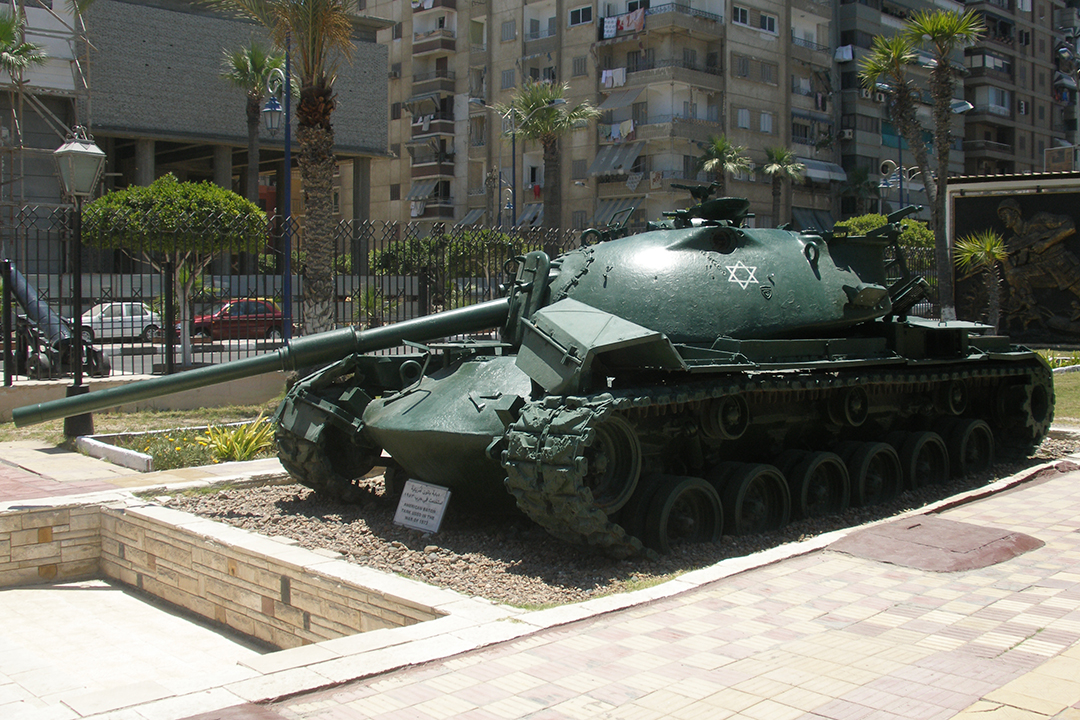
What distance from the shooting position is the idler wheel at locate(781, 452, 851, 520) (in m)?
7.98

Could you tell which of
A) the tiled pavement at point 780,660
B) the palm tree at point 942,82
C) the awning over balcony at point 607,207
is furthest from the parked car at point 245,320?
the awning over balcony at point 607,207

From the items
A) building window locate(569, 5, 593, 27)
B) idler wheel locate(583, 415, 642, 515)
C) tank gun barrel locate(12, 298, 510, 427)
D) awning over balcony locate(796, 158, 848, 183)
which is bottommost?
idler wheel locate(583, 415, 642, 515)

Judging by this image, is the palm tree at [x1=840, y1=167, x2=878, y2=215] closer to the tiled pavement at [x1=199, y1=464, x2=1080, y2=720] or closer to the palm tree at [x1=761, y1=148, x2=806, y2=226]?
the palm tree at [x1=761, y1=148, x2=806, y2=226]

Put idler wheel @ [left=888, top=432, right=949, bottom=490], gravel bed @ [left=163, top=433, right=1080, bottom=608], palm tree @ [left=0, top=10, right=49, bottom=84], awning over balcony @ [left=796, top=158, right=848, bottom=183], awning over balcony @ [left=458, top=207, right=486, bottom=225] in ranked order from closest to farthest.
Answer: gravel bed @ [left=163, top=433, right=1080, bottom=608]
idler wheel @ [left=888, top=432, right=949, bottom=490]
palm tree @ [left=0, top=10, right=49, bottom=84]
awning over balcony @ [left=796, top=158, right=848, bottom=183]
awning over balcony @ [left=458, top=207, right=486, bottom=225]

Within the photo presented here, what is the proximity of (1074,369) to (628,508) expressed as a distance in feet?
58.7

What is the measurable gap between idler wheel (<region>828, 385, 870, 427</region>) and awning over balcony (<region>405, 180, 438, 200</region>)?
164 feet

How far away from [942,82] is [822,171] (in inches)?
1185

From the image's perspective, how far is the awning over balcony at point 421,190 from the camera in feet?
188

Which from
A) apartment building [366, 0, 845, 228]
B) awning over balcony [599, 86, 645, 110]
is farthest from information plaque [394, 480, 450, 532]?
awning over balcony [599, 86, 645, 110]

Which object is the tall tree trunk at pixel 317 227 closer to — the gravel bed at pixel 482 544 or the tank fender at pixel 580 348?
the gravel bed at pixel 482 544

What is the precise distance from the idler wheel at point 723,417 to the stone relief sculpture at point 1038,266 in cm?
2029

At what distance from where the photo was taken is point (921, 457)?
950cm

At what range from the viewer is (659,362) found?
22.4 feet

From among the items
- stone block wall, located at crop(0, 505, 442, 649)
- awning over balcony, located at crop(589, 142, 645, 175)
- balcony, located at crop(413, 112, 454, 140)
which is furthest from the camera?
balcony, located at crop(413, 112, 454, 140)
